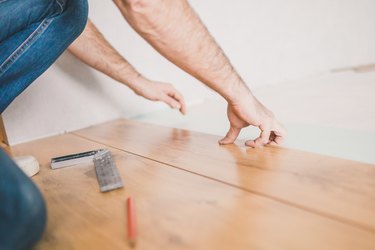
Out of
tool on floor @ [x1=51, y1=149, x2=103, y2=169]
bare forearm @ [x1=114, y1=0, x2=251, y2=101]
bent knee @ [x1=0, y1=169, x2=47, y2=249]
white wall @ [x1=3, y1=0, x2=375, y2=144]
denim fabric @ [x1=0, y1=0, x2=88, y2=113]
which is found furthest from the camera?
white wall @ [x1=3, y1=0, x2=375, y2=144]

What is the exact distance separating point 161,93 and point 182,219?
84 centimetres

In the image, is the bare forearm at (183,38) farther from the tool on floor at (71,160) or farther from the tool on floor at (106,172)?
the tool on floor at (71,160)

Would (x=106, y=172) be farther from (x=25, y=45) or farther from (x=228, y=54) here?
(x=228, y=54)

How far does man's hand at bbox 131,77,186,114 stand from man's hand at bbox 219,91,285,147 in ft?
1.36

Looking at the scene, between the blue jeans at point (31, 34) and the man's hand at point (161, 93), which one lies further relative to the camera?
the man's hand at point (161, 93)

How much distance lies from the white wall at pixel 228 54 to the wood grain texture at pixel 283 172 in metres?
0.61

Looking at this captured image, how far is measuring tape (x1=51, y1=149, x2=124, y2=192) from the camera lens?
74cm

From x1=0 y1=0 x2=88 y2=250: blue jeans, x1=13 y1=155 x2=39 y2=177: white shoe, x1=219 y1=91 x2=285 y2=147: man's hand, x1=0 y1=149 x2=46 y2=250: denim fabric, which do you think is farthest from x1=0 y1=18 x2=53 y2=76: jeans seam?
x1=219 y1=91 x2=285 y2=147: man's hand

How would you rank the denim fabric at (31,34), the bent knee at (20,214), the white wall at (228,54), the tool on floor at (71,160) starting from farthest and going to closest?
the white wall at (228,54) < the tool on floor at (71,160) < the denim fabric at (31,34) < the bent knee at (20,214)

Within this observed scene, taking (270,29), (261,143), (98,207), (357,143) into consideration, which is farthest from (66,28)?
(270,29)

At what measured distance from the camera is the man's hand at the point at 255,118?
2.79ft

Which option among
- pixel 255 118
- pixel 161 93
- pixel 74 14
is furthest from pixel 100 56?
pixel 255 118

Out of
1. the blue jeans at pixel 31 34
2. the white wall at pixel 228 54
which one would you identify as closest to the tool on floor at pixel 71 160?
the blue jeans at pixel 31 34

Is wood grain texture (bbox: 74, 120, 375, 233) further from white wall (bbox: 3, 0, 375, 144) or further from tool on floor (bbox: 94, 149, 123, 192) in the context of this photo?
white wall (bbox: 3, 0, 375, 144)
